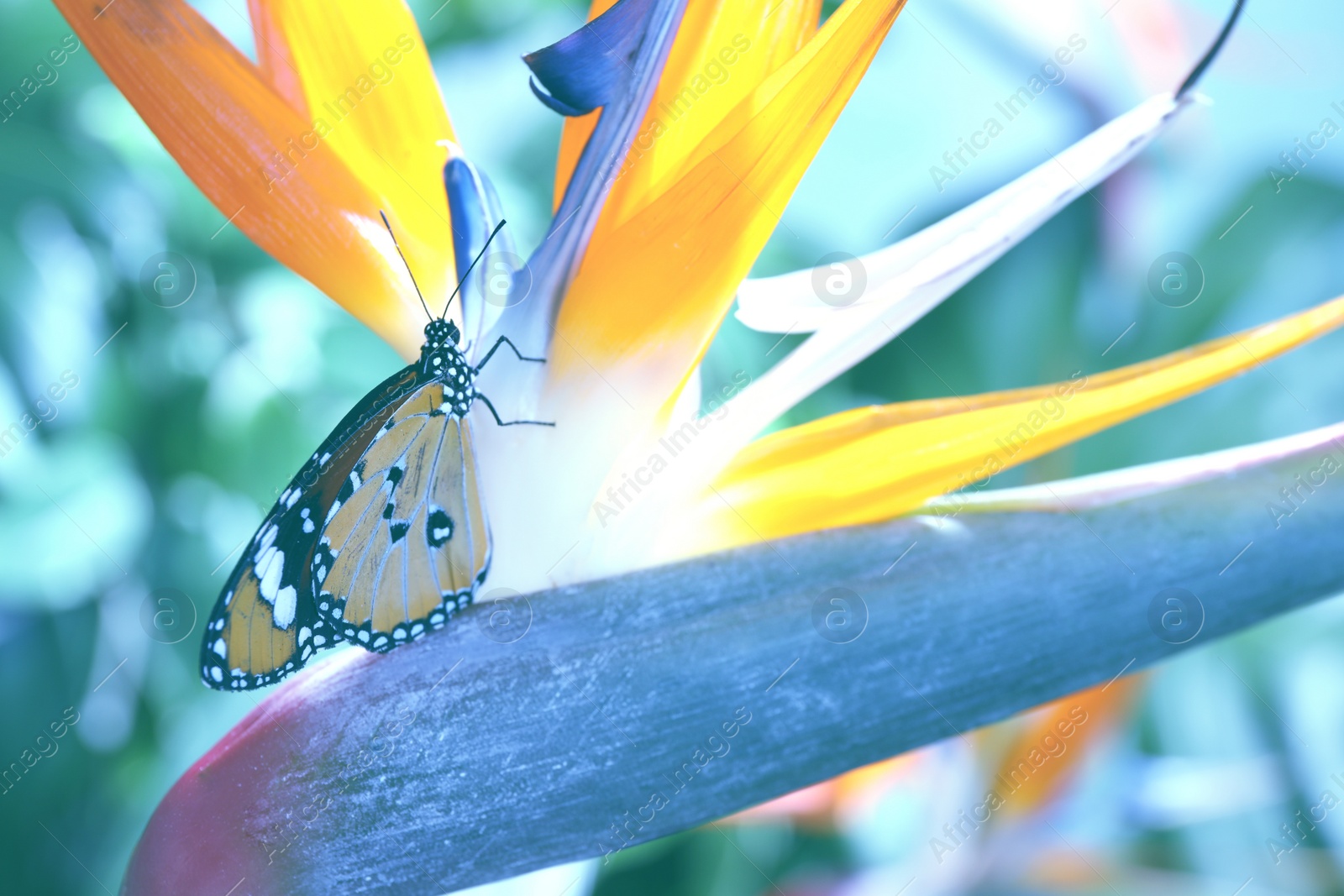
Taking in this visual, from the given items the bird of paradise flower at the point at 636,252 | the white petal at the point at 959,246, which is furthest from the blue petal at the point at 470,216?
the white petal at the point at 959,246

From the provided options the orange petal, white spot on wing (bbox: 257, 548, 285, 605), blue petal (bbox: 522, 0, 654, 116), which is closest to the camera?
blue petal (bbox: 522, 0, 654, 116)

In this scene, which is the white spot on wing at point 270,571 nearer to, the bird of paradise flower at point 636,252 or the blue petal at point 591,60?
the bird of paradise flower at point 636,252

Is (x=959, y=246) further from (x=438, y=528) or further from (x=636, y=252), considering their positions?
(x=438, y=528)

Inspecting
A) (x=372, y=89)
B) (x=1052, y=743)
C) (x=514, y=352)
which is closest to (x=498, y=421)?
(x=514, y=352)

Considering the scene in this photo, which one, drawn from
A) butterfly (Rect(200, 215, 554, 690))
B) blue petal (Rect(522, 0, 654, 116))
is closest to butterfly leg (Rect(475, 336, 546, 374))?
butterfly (Rect(200, 215, 554, 690))

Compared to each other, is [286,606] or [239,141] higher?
[239,141]

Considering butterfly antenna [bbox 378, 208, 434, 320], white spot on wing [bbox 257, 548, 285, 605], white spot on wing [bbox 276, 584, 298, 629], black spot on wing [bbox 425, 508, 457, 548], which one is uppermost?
butterfly antenna [bbox 378, 208, 434, 320]

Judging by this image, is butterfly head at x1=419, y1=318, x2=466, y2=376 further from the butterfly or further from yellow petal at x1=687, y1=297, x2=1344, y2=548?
yellow petal at x1=687, y1=297, x2=1344, y2=548
